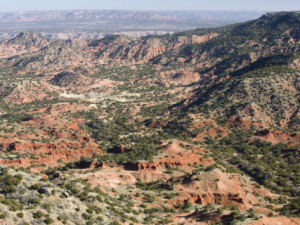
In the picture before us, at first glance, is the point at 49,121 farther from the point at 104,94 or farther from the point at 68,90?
the point at 68,90

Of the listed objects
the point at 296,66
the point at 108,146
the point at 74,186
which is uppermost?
the point at 296,66

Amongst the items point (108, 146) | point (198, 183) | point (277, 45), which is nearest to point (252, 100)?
point (108, 146)

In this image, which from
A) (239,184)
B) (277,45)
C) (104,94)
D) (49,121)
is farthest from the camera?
(277,45)

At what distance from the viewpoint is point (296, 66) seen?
12712cm

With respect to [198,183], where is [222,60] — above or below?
above

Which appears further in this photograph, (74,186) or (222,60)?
(222,60)

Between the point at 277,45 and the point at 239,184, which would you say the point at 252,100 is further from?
the point at 277,45

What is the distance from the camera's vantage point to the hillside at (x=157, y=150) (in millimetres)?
39500

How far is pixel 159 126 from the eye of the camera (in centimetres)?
10862

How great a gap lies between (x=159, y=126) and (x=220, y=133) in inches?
843

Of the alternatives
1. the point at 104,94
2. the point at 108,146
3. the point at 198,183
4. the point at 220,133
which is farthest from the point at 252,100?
the point at 104,94

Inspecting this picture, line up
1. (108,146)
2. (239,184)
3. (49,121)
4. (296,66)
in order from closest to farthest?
(239,184) < (108,146) < (49,121) < (296,66)

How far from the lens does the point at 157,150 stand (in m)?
72.7

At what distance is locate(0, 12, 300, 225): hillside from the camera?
39.5 meters
